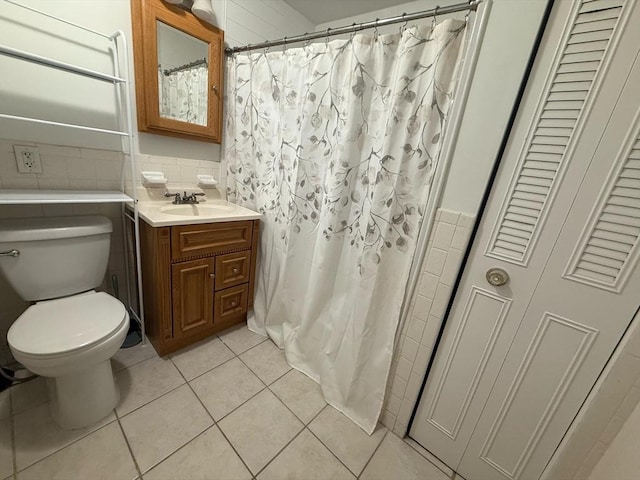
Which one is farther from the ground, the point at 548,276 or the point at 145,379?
the point at 548,276

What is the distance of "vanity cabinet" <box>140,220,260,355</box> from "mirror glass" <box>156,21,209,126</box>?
29.1 inches

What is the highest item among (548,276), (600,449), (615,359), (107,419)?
(548,276)

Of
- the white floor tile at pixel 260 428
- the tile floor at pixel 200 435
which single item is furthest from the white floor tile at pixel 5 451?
the white floor tile at pixel 260 428

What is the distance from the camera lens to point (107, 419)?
44.3 inches

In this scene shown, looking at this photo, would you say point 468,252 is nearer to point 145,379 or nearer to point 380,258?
point 380,258

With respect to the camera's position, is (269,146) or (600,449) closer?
(600,449)

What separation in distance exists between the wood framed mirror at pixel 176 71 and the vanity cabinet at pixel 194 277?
67cm

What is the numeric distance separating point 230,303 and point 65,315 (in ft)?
2.52

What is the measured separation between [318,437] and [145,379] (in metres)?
0.94

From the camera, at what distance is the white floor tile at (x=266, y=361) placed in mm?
1467

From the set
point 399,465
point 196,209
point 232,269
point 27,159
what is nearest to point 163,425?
point 232,269

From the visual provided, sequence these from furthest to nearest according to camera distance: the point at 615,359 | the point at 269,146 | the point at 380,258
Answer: the point at 269,146
the point at 380,258
the point at 615,359

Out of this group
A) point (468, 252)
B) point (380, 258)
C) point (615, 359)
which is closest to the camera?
point (615, 359)

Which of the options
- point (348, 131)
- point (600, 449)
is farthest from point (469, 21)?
point (600, 449)
